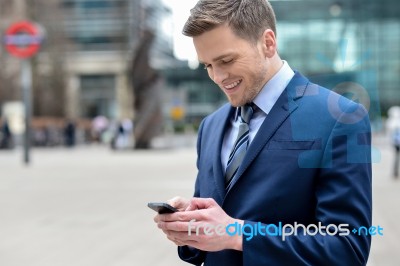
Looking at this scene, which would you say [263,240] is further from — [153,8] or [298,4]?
[153,8]

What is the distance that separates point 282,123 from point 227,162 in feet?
0.74

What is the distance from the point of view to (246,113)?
5.82 feet

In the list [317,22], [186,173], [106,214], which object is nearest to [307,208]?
[317,22]

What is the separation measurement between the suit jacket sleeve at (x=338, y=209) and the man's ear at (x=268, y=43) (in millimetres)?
263

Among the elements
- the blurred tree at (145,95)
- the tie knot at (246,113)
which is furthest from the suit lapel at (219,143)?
the blurred tree at (145,95)

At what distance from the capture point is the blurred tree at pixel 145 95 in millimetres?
26375

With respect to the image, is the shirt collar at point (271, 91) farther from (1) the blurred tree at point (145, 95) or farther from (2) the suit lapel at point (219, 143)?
(1) the blurred tree at point (145, 95)

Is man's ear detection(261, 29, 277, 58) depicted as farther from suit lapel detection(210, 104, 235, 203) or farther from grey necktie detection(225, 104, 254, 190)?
suit lapel detection(210, 104, 235, 203)

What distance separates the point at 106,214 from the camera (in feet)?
28.5

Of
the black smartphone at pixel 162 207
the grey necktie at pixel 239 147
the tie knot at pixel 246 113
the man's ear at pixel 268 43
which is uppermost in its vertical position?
the man's ear at pixel 268 43

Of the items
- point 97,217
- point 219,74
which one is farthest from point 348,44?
point 97,217

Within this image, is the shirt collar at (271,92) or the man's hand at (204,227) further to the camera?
the shirt collar at (271,92)

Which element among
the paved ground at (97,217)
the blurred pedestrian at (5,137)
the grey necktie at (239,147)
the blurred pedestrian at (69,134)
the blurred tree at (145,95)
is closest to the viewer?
the grey necktie at (239,147)

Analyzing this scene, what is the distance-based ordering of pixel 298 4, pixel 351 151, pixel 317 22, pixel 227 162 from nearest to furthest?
pixel 351 151 < pixel 227 162 < pixel 317 22 < pixel 298 4
